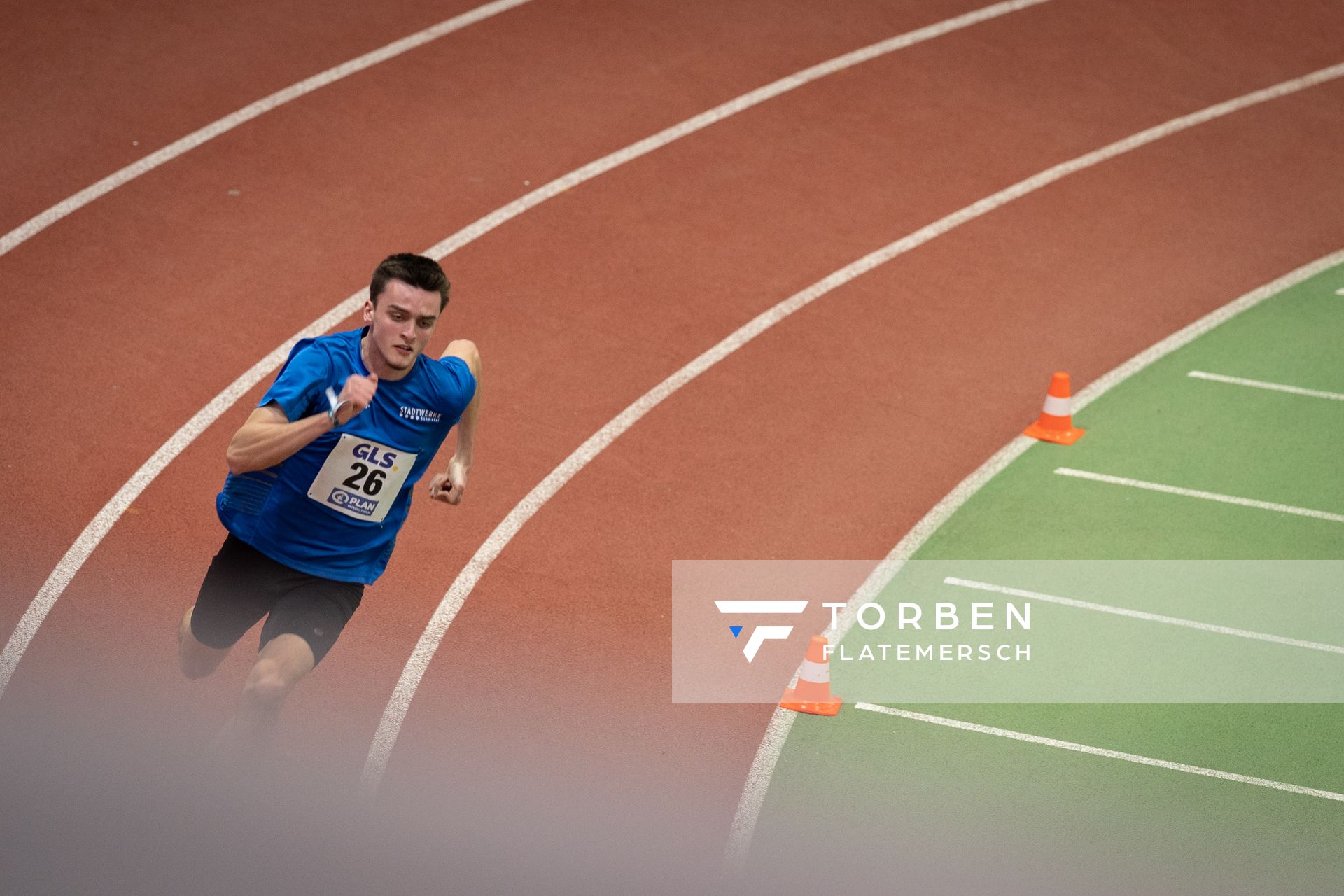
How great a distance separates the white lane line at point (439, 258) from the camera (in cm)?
702

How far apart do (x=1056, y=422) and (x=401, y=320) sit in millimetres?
4888

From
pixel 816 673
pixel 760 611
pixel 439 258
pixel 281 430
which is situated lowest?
pixel 816 673

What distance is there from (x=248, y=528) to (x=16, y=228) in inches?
212

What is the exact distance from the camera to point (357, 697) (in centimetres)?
670

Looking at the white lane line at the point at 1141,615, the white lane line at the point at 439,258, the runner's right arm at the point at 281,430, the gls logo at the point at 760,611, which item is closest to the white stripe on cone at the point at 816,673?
the gls logo at the point at 760,611

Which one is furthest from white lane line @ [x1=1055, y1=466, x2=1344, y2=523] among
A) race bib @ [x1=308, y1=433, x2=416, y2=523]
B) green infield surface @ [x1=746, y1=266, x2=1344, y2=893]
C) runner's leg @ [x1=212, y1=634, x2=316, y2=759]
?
runner's leg @ [x1=212, y1=634, x2=316, y2=759]

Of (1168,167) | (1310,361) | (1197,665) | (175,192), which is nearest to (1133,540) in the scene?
(1197,665)

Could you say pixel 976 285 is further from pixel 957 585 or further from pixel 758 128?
pixel 957 585

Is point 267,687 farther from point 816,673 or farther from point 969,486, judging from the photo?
point 969,486

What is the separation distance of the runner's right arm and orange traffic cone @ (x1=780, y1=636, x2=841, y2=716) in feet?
8.74

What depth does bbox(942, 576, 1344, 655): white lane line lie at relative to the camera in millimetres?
7352

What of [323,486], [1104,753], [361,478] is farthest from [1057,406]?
[323,486]

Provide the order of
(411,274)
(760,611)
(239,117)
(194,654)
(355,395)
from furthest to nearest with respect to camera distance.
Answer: (239,117) → (760,611) → (194,654) → (411,274) → (355,395)

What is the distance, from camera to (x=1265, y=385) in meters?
9.57
